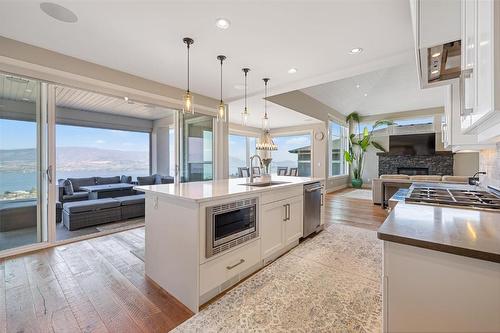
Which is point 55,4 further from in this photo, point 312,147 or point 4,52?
point 312,147

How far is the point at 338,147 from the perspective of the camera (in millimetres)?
8766

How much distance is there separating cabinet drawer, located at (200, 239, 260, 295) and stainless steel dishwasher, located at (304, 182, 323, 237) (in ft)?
3.70

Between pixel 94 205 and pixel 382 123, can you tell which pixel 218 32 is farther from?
pixel 382 123

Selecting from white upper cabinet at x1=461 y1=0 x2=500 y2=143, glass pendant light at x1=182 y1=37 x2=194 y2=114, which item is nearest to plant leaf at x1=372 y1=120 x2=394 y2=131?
glass pendant light at x1=182 y1=37 x2=194 y2=114

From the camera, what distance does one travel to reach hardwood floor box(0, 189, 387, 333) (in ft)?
5.23

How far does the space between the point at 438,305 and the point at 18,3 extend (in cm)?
369

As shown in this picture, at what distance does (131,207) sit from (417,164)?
31.6 feet

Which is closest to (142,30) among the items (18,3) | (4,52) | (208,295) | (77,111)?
(18,3)

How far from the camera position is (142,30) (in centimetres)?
238

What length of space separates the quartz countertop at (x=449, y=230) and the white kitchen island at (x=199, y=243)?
1.23m

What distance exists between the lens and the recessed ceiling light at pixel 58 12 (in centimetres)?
200

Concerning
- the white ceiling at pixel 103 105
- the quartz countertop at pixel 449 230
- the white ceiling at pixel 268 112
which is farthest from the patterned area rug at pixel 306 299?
the white ceiling at pixel 103 105

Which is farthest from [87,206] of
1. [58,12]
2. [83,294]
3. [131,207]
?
[58,12]

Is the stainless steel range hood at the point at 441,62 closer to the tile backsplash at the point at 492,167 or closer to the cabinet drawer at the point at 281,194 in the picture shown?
the tile backsplash at the point at 492,167
